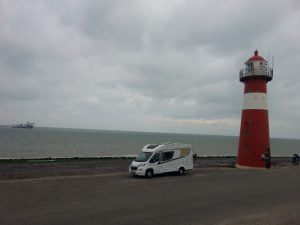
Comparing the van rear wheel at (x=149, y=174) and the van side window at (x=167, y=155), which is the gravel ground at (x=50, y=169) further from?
the van side window at (x=167, y=155)

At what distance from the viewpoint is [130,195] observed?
1473 centimetres

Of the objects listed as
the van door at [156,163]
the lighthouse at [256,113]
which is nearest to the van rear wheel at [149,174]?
the van door at [156,163]

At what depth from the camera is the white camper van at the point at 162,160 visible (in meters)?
21.8

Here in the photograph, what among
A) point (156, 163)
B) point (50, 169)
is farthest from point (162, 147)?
point (50, 169)

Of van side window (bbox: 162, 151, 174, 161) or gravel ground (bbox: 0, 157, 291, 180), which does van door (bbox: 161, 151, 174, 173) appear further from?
gravel ground (bbox: 0, 157, 291, 180)

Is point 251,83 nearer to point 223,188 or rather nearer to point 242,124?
point 242,124

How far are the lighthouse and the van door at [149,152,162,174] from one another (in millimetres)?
10493

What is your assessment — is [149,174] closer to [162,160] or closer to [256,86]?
[162,160]

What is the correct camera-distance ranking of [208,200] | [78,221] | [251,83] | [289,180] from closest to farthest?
[78,221], [208,200], [289,180], [251,83]

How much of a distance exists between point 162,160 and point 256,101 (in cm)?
1120

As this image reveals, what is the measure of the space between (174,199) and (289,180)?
10.8 metres

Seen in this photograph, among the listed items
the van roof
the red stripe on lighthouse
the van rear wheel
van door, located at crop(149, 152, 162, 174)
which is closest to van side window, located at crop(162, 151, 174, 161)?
the van roof

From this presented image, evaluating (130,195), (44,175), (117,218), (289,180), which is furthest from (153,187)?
(289,180)

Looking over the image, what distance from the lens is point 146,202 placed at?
13289 millimetres
